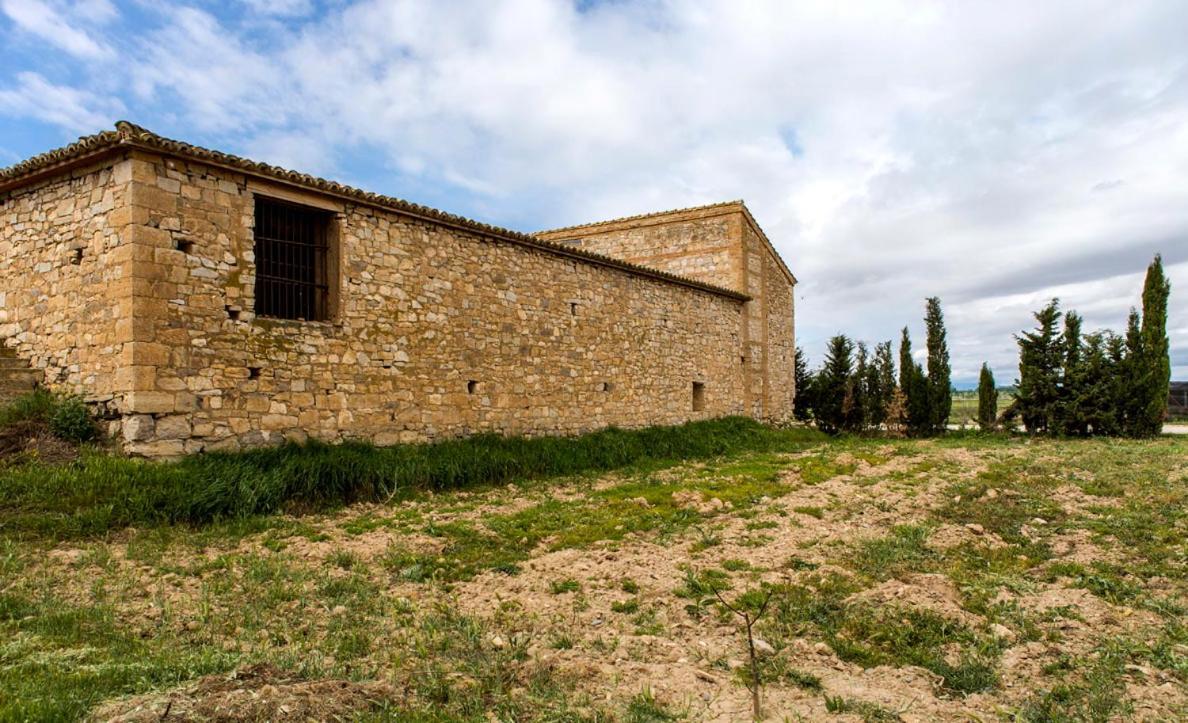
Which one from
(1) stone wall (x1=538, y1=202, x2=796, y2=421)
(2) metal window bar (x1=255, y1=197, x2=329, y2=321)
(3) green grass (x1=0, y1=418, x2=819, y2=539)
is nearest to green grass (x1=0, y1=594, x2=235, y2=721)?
(3) green grass (x1=0, y1=418, x2=819, y2=539)

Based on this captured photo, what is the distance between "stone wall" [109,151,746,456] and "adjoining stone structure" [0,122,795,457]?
0.08ft

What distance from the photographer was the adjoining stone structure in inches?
299

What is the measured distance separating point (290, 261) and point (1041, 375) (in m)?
21.0

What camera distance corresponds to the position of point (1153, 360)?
63.4 ft

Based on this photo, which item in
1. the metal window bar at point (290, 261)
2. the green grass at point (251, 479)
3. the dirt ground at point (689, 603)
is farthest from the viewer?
the metal window bar at point (290, 261)

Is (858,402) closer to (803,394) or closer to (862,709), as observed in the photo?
(803,394)

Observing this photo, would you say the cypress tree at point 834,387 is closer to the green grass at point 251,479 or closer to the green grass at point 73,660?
the green grass at point 251,479

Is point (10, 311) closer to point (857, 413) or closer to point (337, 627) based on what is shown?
point (337, 627)

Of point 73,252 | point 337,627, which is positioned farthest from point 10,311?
point 337,627

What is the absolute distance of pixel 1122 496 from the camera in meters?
8.70

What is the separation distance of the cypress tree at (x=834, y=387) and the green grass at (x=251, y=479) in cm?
1278

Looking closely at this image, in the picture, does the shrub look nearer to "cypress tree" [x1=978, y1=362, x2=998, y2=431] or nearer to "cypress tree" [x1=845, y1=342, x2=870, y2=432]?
"cypress tree" [x1=845, y1=342, x2=870, y2=432]

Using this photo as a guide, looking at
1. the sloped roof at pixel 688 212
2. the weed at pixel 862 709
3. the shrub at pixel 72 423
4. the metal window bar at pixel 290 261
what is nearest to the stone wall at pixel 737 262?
the sloped roof at pixel 688 212

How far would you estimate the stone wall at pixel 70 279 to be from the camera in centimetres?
762
